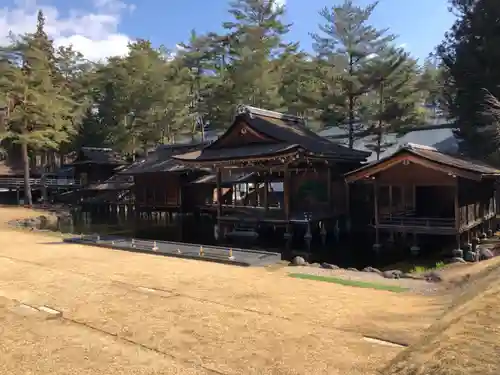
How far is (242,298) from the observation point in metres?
8.02

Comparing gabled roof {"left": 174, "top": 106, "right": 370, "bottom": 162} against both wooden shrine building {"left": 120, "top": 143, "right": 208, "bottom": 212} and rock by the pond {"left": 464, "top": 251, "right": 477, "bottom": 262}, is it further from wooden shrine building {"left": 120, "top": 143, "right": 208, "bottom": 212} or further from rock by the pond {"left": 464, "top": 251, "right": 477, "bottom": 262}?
rock by the pond {"left": 464, "top": 251, "right": 477, "bottom": 262}

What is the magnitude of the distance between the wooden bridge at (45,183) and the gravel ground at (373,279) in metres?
34.2

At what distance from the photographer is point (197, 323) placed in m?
6.56

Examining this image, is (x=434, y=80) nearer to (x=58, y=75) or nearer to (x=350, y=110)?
(x=350, y=110)

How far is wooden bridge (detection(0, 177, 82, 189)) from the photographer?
Result: 3819 centimetres

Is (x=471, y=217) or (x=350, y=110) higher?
(x=350, y=110)

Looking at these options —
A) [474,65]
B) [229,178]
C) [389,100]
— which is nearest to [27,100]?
[229,178]

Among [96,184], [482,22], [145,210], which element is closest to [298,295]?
[482,22]

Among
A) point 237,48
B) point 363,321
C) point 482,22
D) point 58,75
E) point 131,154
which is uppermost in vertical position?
point 58,75

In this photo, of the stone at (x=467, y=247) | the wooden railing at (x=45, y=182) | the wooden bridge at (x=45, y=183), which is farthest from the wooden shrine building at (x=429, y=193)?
the wooden railing at (x=45, y=182)

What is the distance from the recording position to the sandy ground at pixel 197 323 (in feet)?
16.9

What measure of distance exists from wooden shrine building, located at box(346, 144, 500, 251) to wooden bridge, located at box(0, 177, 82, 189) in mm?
29949

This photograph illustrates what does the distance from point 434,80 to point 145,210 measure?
1046 inches

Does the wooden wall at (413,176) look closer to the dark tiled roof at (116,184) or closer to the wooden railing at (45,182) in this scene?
the dark tiled roof at (116,184)
